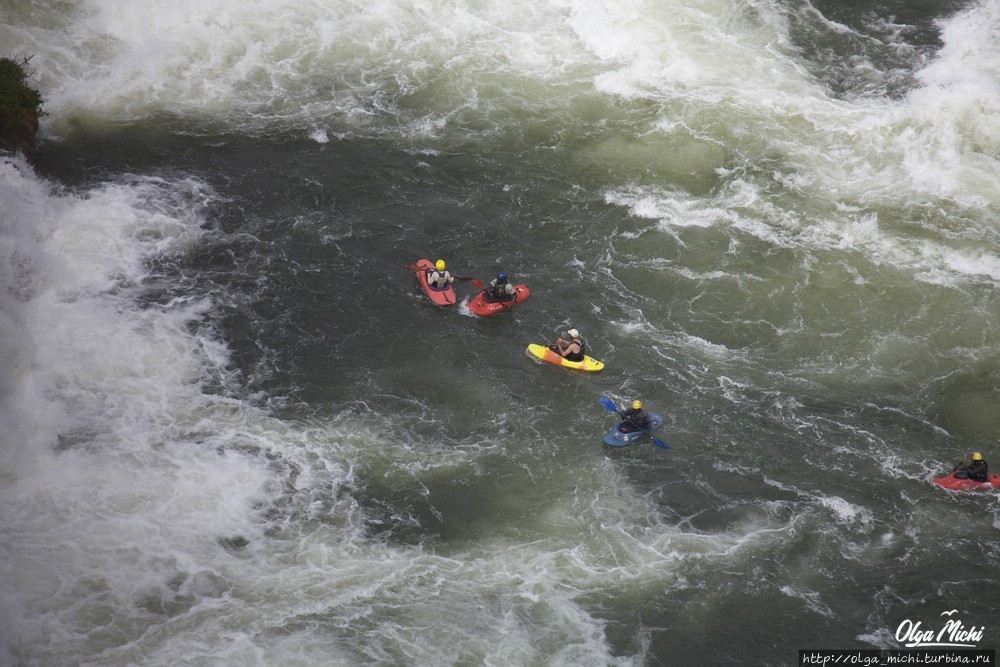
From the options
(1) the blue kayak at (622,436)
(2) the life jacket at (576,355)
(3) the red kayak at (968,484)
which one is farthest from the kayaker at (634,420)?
(3) the red kayak at (968,484)

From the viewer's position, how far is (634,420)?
1537 cm

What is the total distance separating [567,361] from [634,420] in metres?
1.97

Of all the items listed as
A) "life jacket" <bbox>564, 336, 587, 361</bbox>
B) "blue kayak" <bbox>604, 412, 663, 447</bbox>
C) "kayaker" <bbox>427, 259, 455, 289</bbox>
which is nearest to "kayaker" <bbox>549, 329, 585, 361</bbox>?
"life jacket" <bbox>564, 336, 587, 361</bbox>

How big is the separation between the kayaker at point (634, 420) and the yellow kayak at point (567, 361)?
152 centimetres

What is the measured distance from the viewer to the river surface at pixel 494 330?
13.2m

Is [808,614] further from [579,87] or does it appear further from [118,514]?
[579,87]

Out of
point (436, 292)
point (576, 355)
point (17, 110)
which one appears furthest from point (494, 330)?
point (17, 110)

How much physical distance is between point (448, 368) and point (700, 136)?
9.18 meters

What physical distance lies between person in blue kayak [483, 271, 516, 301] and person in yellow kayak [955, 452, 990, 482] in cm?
836

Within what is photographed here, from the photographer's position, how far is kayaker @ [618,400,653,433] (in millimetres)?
15367

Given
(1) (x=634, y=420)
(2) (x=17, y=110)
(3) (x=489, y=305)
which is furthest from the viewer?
(2) (x=17, y=110)

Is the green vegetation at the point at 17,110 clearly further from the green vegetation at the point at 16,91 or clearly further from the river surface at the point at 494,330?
the river surface at the point at 494,330

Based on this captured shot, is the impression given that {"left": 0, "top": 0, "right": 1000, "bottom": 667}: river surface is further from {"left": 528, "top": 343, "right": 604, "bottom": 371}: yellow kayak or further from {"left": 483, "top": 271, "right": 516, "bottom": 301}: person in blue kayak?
{"left": 483, "top": 271, "right": 516, "bottom": 301}: person in blue kayak
